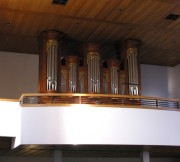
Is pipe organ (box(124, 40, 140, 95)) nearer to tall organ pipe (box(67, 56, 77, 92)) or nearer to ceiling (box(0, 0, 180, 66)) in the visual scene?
ceiling (box(0, 0, 180, 66))

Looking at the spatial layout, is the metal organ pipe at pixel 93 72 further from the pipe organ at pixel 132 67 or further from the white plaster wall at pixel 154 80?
the white plaster wall at pixel 154 80

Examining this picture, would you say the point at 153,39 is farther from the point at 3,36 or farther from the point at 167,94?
the point at 3,36

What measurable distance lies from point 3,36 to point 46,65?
53.5 inches

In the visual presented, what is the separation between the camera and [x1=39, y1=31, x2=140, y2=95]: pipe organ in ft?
31.9

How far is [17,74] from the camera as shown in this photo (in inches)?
433

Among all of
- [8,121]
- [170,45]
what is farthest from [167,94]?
[8,121]

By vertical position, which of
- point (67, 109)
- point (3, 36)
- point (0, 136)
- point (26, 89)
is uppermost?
point (3, 36)

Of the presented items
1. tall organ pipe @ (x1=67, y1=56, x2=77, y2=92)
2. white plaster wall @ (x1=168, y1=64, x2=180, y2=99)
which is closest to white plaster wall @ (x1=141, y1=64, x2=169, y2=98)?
white plaster wall @ (x1=168, y1=64, x2=180, y2=99)

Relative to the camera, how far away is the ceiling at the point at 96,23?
28.1 feet

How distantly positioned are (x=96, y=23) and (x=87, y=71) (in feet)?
4.19

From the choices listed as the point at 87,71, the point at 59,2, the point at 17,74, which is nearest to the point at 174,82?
the point at 87,71

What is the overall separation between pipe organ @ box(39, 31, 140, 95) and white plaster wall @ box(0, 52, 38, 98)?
1330 millimetres

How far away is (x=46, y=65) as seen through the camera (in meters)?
9.76

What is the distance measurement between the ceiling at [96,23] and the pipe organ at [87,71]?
328mm
